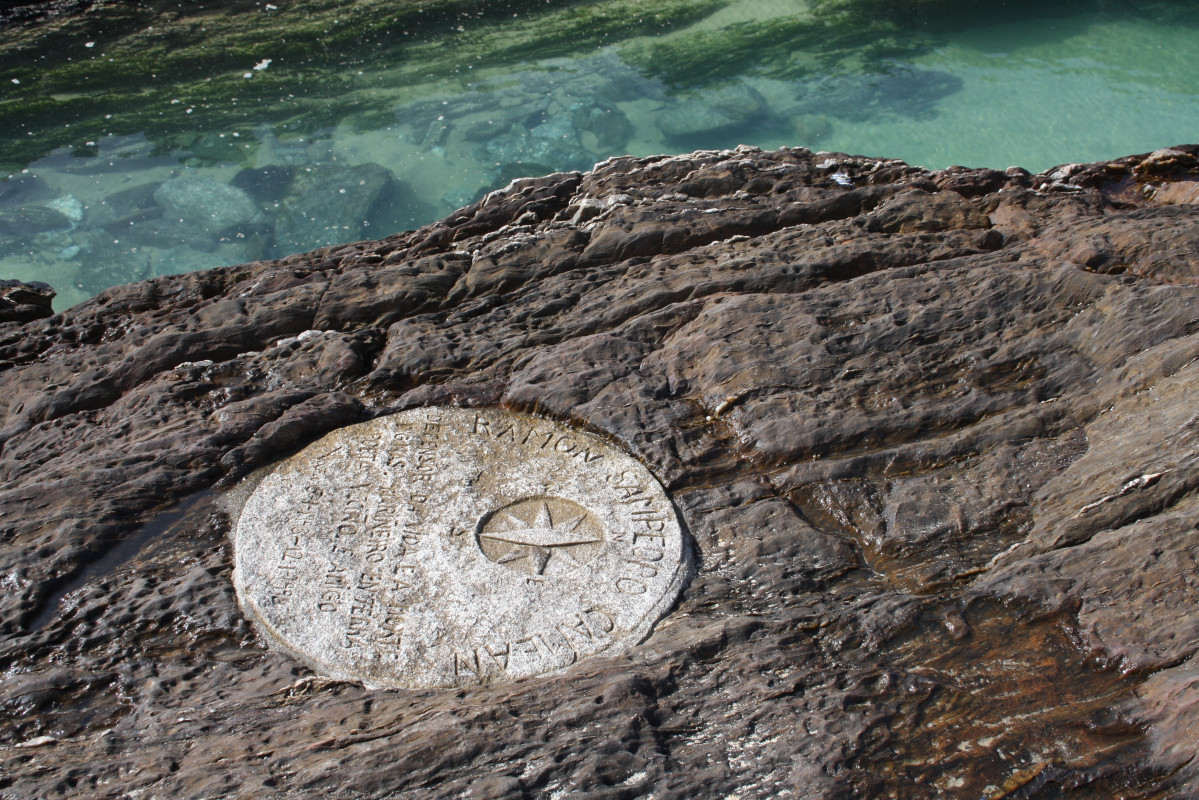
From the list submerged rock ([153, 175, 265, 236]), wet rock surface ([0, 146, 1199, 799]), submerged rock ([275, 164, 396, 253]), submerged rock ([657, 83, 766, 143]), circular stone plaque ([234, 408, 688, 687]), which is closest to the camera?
wet rock surface ([0, 146, 1199, 799])

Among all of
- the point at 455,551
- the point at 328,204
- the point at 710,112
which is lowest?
the point at 455,551

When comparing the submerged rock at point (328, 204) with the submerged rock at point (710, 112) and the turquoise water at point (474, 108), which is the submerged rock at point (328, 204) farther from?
A: the submerged rock at point (710, 112)

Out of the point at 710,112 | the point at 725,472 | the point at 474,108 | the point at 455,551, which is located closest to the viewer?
the point at 455,551

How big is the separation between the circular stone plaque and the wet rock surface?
12 centimetres

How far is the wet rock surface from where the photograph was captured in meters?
2.73

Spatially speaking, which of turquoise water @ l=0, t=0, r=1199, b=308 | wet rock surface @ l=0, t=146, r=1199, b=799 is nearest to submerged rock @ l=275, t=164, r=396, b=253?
turquoise water @ l=0, t=0, r=1199, b=308

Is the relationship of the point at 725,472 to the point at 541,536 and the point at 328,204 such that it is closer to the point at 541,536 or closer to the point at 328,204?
the point at 541,536

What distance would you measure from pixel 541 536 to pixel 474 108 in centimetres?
767

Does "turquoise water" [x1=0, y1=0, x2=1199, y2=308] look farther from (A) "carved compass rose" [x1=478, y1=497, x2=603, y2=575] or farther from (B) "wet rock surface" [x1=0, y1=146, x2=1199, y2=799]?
(A) "carved compass rose" [x1=478, y1=497, x2=603, y2=575]

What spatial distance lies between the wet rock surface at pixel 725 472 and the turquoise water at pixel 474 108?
345 centimetres

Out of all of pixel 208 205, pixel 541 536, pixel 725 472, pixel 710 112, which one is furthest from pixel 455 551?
pixel 710 112

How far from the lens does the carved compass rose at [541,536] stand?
3.47 metres

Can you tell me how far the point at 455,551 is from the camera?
11.5 feet

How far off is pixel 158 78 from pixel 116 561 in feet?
28.3
